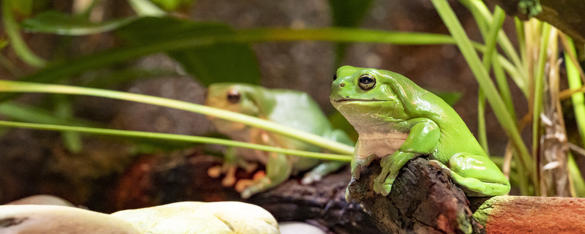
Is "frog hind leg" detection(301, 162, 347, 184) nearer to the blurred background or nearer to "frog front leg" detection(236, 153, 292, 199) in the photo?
"frog front leg" detection(236, 153, 292, 199)

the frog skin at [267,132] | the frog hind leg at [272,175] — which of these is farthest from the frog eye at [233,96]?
the frog hind leg at [272,175]

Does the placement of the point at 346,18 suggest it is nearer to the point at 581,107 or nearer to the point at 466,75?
the point at 466,75

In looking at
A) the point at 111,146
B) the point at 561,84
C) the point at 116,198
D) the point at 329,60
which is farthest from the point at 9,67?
the point at 561,84

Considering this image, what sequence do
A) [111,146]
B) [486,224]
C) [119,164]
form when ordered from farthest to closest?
[111,146] → [119,164] → [486,224]

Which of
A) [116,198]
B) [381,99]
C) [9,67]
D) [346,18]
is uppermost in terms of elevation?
[346,18]

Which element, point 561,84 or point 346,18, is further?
point 346,18

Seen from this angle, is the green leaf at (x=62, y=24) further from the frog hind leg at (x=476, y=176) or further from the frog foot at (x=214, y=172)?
the frog hind leg at (x=476, y=176)

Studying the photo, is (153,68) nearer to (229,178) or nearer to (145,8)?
(145,8)

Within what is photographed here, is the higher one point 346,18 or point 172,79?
point 346,18
